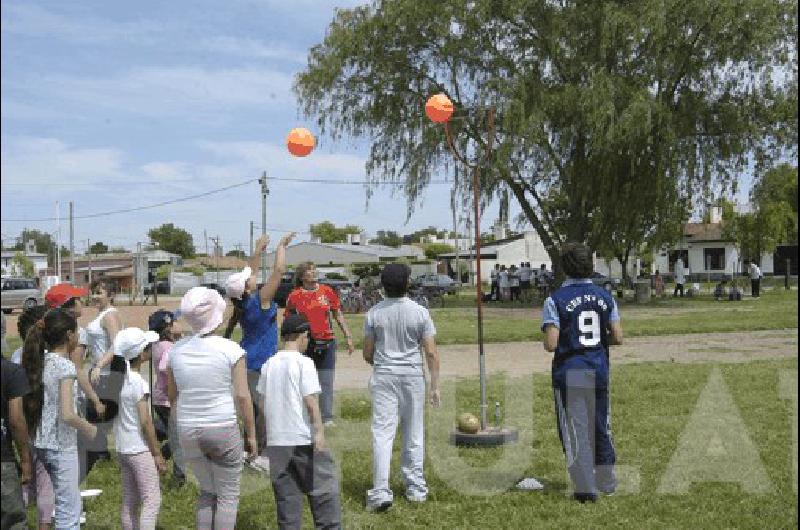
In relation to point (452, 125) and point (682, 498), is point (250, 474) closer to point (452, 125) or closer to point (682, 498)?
point (682, 498)

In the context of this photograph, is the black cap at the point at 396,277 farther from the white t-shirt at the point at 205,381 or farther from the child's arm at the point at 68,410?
the child's arm at the point at 68,410

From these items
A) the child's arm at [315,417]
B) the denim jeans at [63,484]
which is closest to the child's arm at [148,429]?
the denim jeans at [63,484]

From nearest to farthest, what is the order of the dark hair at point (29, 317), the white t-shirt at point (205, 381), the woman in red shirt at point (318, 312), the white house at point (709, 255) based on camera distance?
the white t-shirt at point (205, 381)
the dark hair at point (29, 317)
the woman in red shirt at point (318, 312)
the white house at point (709, 255)

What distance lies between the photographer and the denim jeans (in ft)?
16.7

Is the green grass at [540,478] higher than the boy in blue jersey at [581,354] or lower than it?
lower

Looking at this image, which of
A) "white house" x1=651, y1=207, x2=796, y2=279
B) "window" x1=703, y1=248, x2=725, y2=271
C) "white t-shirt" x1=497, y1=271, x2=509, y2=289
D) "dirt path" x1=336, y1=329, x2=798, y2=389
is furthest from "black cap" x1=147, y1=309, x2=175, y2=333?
"window" x1=703, y1=248, x2=725, y2=271

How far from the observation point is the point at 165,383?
289 inches

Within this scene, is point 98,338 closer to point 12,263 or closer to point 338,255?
point 338,255

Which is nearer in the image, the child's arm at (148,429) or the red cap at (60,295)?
the child's arm at (148,429)

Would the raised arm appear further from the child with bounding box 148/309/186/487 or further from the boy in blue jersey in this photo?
the boy in blue jersey

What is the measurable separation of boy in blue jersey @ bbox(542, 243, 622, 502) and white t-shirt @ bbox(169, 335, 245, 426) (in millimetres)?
2445

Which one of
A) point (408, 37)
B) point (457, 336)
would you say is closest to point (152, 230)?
point (408, 37)

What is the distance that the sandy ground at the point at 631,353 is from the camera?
557 inches

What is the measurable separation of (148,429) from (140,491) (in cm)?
38
